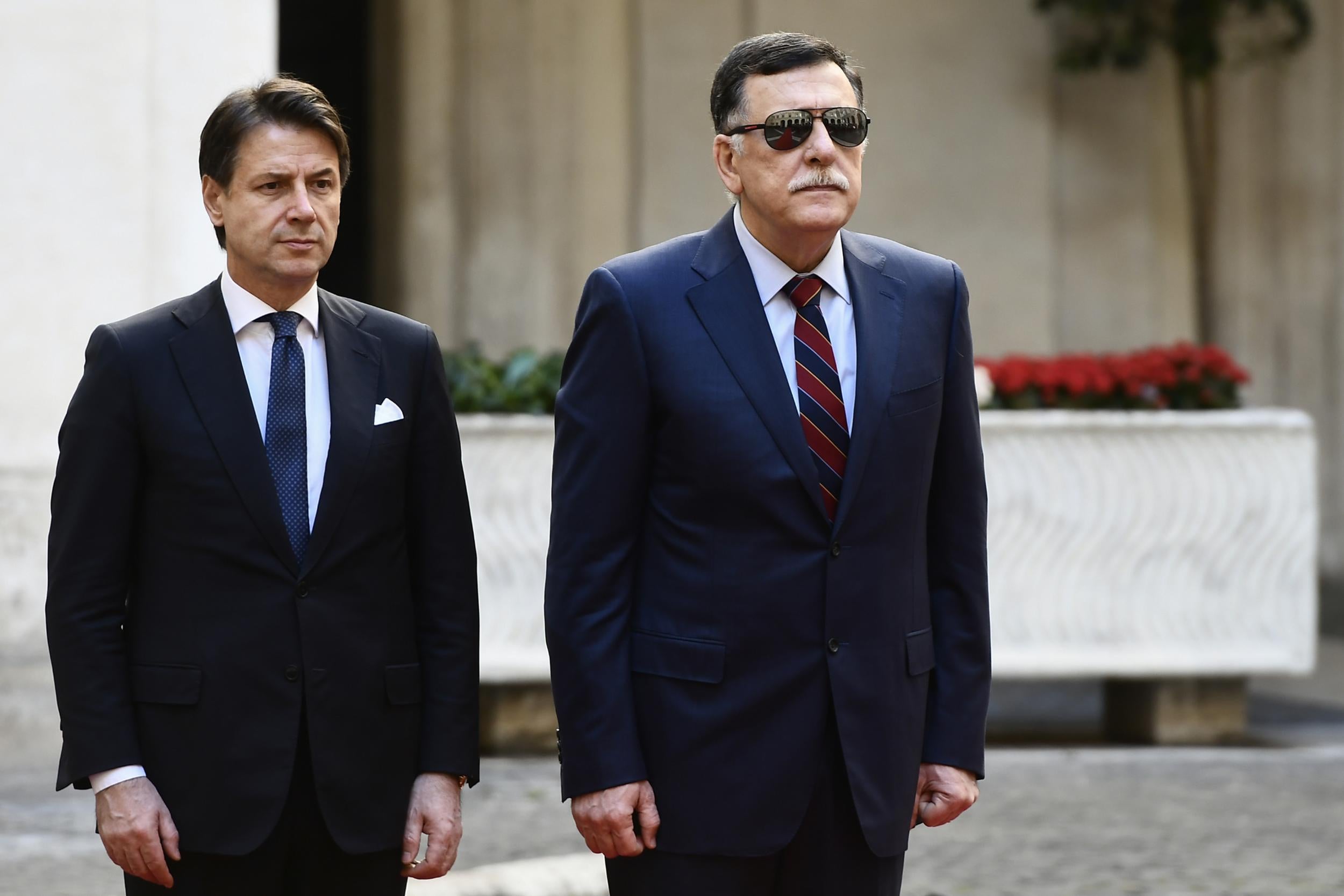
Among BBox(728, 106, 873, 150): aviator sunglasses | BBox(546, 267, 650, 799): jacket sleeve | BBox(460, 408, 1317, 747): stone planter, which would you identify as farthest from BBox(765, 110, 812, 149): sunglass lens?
BBox(460, 408, 1317, 747): stone planter

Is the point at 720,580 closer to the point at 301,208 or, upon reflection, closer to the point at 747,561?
the point at 747,561

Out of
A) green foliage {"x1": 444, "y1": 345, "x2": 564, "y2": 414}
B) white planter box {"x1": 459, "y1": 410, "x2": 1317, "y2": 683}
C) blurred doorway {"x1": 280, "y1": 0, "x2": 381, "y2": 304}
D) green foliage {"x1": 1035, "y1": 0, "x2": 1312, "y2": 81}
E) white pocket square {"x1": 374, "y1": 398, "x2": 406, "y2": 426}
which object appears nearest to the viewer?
white pocket square {"x1": 374, "y1": 398, "x2": 406, "y2": 426}

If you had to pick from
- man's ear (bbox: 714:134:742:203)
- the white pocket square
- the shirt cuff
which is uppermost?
man's ear (bbox: 714:134:742:203)

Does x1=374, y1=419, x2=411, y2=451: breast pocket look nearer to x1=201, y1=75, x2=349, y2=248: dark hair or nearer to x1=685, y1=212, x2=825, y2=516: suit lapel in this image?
x1=201, y1=75, x2=349, y2=248: dark hair

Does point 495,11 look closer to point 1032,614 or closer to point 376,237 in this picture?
point 376,237

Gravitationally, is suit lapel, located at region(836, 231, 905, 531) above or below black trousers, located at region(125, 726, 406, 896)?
above

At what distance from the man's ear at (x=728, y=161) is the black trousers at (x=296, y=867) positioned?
1.12m

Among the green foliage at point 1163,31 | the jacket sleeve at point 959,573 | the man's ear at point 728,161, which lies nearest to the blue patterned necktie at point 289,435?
the man's ear at point 728,161

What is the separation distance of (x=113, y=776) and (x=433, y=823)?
504mm

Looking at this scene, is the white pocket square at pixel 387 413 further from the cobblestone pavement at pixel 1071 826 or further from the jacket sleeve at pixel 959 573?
the cobblestone pavement at pixel 1071 826

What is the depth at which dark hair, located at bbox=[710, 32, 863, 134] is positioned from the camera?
280cm

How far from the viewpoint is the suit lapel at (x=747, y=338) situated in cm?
279

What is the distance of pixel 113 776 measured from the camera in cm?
270

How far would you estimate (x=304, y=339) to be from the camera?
2.90m
